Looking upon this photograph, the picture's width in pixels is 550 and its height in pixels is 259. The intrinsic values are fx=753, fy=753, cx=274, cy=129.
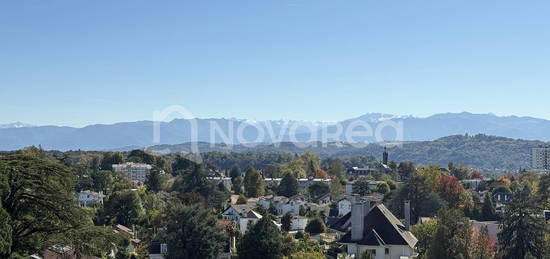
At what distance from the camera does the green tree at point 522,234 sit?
29234mm

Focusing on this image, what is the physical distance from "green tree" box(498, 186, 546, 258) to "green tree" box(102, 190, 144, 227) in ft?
95.3

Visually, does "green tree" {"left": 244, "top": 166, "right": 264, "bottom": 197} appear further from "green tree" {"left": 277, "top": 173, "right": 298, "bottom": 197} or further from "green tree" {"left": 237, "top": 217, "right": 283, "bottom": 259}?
"green tree" {"left": 237, "top": 217, "right": 283, "bottom": 259}

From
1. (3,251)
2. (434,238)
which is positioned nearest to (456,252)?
(434,238)

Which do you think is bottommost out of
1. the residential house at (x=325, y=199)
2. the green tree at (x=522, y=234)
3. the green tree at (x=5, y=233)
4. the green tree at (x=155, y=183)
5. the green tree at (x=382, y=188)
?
the residential house at (x=325, y=199)

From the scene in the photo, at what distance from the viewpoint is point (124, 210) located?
52.1m

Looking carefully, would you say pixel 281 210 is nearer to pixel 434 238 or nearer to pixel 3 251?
pixel 434 238

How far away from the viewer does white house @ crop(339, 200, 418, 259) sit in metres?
33.1

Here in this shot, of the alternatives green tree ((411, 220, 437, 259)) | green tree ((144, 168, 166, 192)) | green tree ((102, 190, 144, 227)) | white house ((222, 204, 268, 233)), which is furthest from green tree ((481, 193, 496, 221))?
green tree ((144, 168, 166, 192))

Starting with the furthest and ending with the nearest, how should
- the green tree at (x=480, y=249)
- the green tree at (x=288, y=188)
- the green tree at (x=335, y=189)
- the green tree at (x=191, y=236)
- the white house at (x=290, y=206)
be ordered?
the green tree at (x=288, y=188)
the green tree at (x=335, y=189)
the white house at (x=290, y=206)
the green tree at (x=191, y=236)
the green tree at (x=480, y=249)

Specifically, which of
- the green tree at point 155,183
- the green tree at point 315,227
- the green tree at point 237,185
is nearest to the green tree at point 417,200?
the green tree at point 315,227

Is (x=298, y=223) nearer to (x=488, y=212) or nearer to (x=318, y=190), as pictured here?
(x=488, y=212)

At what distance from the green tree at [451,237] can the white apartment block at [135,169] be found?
66.6 metres

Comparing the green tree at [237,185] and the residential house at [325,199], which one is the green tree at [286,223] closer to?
the residential house at [325,199]

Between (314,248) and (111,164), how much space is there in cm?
6173
